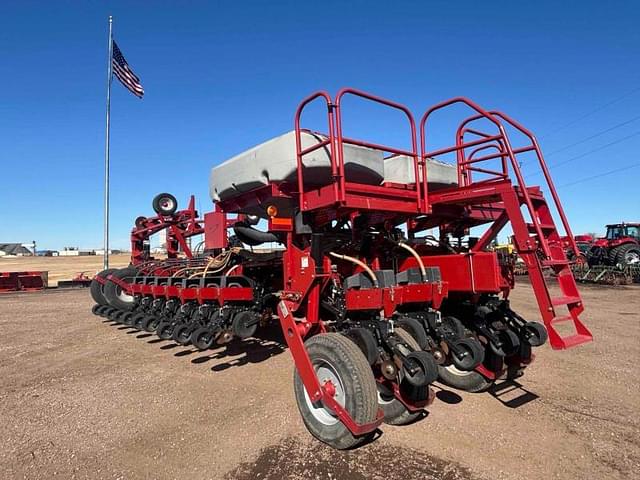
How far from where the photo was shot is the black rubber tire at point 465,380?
4633 mm

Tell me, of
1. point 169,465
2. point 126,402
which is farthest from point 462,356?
point 126,402

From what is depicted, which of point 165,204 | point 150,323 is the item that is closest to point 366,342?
point 150,323

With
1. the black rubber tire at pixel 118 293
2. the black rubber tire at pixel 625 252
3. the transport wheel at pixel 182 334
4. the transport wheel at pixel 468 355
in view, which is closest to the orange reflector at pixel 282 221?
the transport wheel at pixel 468 355

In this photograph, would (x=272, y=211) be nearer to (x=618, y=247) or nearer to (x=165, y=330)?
(x=165, y=330)

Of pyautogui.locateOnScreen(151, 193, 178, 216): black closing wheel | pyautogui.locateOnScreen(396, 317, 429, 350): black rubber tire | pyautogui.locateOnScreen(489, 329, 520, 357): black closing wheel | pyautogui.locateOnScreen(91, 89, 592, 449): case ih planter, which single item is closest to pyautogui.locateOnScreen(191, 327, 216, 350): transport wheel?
pyautogui.locateOnScreen(91, 89, 592, 449): case ih planter

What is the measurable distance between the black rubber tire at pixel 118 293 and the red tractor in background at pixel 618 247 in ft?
68.4

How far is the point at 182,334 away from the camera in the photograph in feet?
20.9

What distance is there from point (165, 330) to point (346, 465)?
15.4 ft

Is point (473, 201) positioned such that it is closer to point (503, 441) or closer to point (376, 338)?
point (376, 338)

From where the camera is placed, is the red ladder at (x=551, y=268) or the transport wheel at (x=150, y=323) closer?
the red ladder at (x=551, y=268)

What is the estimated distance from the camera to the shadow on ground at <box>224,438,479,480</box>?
10.1ft

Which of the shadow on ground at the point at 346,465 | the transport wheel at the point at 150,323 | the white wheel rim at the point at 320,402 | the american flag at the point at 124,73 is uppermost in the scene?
the american flag at the point at 124,73

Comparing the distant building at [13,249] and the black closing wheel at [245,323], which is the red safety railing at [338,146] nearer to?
the black closing wheel at [245,323]

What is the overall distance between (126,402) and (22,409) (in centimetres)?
112
